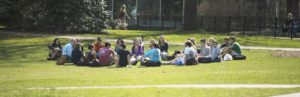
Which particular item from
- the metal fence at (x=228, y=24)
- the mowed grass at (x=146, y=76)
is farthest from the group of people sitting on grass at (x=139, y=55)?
the metal fence at (x=228, y=24)

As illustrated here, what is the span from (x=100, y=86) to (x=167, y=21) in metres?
28.4

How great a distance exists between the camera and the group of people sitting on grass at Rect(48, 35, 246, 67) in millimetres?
20500

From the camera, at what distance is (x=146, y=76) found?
16562 millimetres

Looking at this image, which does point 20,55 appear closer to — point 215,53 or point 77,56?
point 77,56

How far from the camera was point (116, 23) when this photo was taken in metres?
37.9

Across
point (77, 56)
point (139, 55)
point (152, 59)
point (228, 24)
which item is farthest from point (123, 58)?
point (228, 24)

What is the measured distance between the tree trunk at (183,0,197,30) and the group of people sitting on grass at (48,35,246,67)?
1215 cm

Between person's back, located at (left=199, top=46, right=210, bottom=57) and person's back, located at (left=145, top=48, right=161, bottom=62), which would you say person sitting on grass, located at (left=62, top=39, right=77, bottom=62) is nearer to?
person's back, located at (left=145, top=48, right=161, bottom=62)

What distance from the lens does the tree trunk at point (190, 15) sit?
35.2 meters

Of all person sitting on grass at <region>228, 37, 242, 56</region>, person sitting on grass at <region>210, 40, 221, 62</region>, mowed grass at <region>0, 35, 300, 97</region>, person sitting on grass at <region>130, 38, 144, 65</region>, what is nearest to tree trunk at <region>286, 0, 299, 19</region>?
mowed grass at <region>0, 35, 300, 97</region>

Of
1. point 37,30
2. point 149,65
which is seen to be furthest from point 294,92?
point 37,30

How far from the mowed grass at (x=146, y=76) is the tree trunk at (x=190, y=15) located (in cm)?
1173

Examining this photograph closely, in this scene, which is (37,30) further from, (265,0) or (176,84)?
(176,84)

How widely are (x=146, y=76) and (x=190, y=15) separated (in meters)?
18.9
